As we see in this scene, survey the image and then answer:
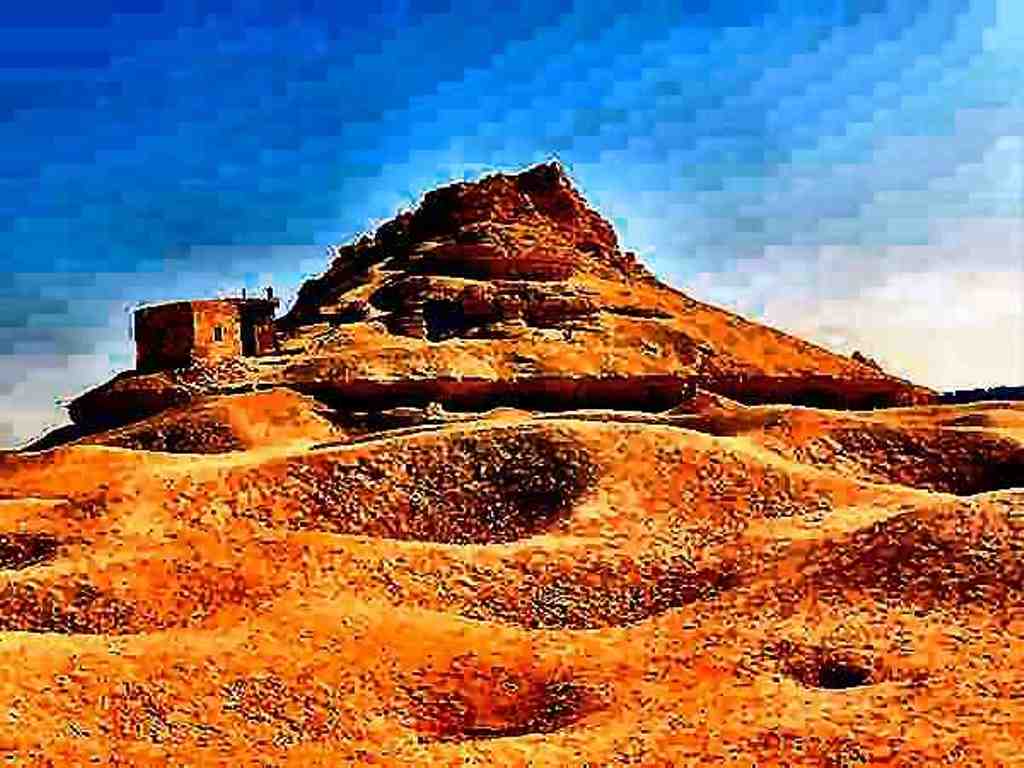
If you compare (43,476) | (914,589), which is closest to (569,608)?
(914,589)

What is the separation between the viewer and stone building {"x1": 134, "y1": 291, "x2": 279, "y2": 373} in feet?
132

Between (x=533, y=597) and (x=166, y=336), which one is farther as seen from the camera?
(x=166, y=336)

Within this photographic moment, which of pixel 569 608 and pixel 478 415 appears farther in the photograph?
pixel 478 415

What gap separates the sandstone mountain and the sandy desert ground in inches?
495

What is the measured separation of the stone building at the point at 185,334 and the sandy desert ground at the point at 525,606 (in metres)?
16.6

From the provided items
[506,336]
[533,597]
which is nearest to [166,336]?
A: [506,336]

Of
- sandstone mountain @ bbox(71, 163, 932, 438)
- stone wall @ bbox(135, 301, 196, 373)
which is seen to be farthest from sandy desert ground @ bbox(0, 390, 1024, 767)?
stone wall @ bbox(135, 301, 196, 373)

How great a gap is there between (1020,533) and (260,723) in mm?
9281

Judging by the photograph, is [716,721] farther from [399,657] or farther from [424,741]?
[399,657]

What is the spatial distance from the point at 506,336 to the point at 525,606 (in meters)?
31.4

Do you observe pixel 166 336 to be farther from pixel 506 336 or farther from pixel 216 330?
pixel 506 336

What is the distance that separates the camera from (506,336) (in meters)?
46.3

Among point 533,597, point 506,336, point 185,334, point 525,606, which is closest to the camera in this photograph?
point 525,606

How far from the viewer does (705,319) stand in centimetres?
5584
